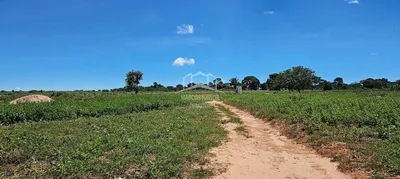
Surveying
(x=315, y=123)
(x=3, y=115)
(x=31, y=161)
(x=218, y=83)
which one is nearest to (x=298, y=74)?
(x=218, y=83)

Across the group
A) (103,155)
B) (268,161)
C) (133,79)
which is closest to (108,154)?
(103,155)

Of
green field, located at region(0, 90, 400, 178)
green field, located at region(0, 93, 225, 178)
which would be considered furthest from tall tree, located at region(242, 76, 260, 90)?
green field, located at region(0, 93, 225, 178)

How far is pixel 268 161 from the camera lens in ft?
25.7

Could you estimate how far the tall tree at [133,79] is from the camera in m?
74.6

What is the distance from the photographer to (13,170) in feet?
21.1

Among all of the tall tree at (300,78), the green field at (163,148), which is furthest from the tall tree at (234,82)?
the green field at (163,148)

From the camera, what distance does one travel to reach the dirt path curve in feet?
21.7

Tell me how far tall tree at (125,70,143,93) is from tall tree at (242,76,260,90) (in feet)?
187

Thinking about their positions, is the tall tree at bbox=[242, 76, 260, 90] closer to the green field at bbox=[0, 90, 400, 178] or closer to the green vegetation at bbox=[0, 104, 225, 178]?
the green field at bbox=[0, 90, 400, 178]

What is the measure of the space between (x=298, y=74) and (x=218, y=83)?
41812 mm

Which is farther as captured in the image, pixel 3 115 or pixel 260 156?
pixel 3 115

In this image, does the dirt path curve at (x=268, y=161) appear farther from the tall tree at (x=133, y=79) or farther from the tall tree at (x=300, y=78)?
the tall tree at (x=133, y=79)

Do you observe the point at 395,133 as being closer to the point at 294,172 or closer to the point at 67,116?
the point at 294,172

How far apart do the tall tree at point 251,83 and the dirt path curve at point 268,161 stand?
363 feet
